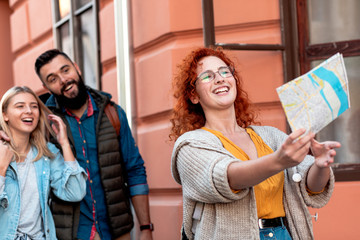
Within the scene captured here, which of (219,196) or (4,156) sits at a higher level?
(4,156)

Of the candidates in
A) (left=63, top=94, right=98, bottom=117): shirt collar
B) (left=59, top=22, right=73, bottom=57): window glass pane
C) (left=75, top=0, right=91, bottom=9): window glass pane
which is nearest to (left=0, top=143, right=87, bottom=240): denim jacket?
(left=63, top=94, right=98, bottom=117): shirt collar

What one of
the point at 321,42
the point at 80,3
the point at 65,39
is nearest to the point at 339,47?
the point at 321,42

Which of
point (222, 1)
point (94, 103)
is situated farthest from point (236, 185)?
point (222, 1)

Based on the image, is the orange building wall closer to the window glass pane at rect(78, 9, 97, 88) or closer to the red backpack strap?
the red backpack strap

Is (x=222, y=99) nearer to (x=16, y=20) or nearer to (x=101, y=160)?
(x=101, y=160)

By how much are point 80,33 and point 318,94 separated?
16.2 feet

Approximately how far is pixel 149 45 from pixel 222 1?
812 mm

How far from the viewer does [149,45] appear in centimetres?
491

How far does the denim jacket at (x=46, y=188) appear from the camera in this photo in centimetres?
352

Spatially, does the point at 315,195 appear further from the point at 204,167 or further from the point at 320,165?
the point at 204,167

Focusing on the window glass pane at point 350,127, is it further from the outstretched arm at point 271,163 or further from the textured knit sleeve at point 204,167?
the outstretched arm at point 271,163

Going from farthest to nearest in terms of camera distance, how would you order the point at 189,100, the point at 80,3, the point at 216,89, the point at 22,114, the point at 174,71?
1. the point at 80,3
2. the point at 174,71
3. the point at 22,114
4. the point at 189,100
5. the point at 216,89

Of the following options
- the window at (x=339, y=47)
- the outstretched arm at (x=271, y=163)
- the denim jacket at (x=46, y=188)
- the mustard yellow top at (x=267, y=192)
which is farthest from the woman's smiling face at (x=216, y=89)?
the window at (x=339, y=47)

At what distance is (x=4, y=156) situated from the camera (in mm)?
3639
